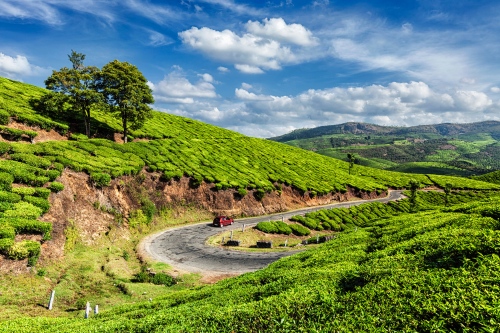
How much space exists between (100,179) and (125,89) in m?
21.6

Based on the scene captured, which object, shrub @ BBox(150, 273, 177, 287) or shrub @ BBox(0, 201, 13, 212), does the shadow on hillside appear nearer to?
shrub @ BBox(0, 201, 13, 212)

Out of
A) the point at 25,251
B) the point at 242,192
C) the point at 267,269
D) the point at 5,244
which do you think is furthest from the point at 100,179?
the point at 267,269

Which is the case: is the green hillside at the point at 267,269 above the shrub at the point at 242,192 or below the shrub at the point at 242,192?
above

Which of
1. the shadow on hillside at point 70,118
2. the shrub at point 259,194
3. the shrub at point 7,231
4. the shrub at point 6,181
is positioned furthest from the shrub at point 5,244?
the shrub at point 259,194

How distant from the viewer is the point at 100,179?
37.5 m

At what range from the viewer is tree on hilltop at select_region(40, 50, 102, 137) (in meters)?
44.6

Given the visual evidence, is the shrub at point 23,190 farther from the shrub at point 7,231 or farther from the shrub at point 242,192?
the shrub at point 242,192

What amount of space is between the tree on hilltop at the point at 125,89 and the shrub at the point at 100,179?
59.3 feet

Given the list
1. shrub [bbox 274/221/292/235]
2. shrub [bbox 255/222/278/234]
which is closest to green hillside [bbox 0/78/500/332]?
shrub [bbox 274/221/292/235]

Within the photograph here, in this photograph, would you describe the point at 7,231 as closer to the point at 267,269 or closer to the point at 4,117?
the point at 267,269

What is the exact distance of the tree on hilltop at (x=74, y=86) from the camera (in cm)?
4456

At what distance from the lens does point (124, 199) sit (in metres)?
41.2

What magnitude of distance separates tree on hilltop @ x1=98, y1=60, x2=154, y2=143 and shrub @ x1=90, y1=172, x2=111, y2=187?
59.3 ft

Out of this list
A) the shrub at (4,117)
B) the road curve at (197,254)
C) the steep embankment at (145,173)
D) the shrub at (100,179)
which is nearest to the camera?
the steep embankment at (145,173)
